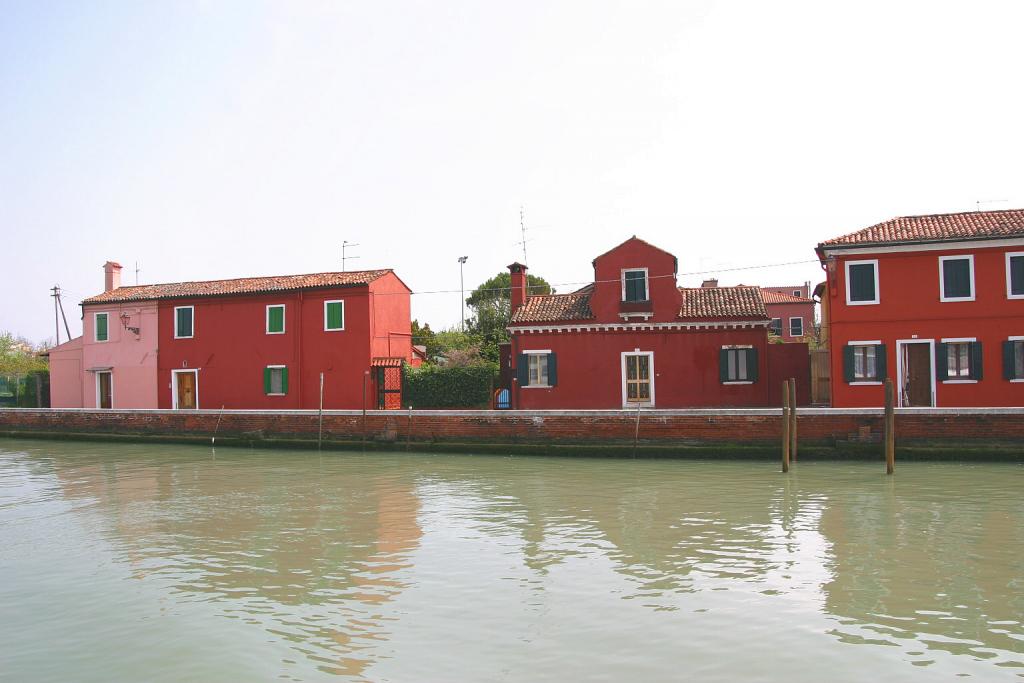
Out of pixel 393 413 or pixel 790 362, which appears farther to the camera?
pixel 790 362

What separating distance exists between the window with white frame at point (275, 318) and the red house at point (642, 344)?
29.8ft

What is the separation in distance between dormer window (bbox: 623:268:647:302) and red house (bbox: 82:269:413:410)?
28.1 feet

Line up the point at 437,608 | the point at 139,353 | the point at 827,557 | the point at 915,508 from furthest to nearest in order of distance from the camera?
the point at 139,353, the point at 915,508, the point at 827,557, the point at 437,608

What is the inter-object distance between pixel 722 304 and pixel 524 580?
773 inches

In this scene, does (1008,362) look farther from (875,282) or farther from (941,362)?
(875,282)

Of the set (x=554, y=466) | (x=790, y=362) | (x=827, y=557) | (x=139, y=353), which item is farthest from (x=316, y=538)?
(x=139, y=353)

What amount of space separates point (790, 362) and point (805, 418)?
7337 mm


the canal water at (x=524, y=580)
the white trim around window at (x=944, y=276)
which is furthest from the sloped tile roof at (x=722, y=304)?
the canal water at (x=524, y=580)

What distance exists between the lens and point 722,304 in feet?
90.1

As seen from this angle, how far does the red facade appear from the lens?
30484 millimetres

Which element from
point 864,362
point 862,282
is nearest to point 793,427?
point 864,362

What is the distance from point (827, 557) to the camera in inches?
408

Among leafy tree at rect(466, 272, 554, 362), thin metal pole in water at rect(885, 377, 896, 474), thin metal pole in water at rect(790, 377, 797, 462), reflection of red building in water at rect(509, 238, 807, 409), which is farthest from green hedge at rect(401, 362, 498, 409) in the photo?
leafy tree at rect(466, 272, 554, 362)

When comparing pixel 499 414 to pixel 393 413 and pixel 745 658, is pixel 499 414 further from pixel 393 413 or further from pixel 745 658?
pixel 745 658
